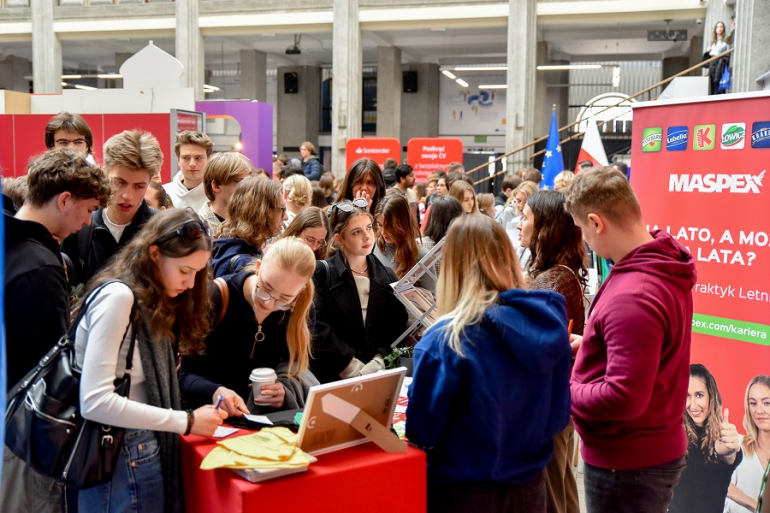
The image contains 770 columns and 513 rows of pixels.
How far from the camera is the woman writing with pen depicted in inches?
116

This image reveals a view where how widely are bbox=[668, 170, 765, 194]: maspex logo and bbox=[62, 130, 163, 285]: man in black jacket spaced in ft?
7.95

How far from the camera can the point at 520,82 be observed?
1572 centimetres

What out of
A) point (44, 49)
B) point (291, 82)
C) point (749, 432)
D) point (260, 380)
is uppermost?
point (44, 49)

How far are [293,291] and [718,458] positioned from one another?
2373 millimetres

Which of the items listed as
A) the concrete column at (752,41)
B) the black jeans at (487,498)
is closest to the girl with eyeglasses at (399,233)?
the black jeans at (487,498)

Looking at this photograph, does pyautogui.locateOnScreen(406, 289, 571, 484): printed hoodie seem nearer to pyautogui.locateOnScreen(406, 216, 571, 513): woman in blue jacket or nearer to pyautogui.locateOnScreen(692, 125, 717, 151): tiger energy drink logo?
pyautogui.locateOnScreen(406, 216, 571, 513): woman in blue jacket

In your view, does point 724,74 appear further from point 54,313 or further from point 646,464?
point 54,313

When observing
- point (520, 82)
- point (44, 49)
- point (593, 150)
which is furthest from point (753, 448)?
point (44, 49)

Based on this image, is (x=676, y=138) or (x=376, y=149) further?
(x=376, y=149)

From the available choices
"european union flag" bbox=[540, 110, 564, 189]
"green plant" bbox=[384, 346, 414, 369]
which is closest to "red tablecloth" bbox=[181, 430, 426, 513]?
Answer: "green plant" bbox=[384, 346, 414, 369]

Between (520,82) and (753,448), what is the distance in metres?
13.1

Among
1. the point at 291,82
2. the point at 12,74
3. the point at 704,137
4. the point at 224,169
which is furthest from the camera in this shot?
the point at 12,74

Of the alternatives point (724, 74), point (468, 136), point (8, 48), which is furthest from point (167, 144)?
point (8, 48)

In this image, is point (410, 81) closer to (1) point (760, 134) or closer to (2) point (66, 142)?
(2) point (66, 142)
